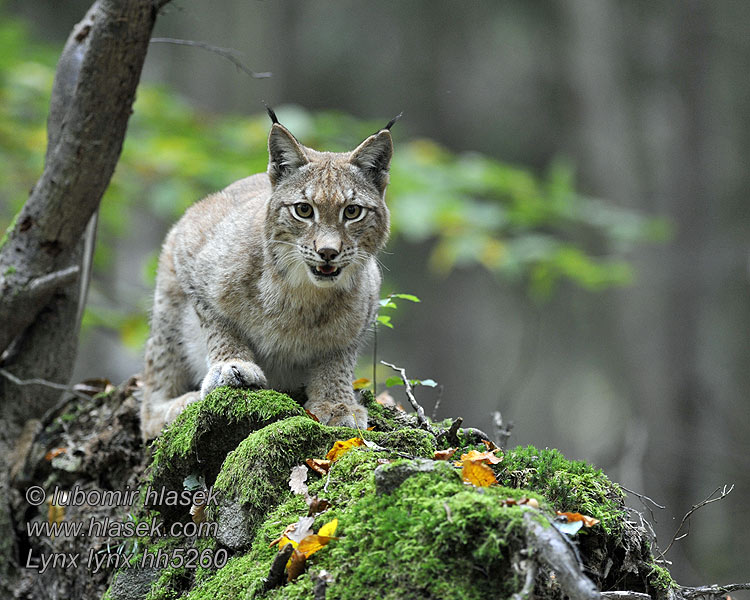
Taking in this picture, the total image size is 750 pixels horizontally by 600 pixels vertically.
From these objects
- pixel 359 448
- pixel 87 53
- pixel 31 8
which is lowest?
pixel 359 448

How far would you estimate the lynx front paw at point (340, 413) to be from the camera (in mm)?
4039

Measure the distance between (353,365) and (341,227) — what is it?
80cm

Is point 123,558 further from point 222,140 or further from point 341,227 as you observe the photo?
point 222,140

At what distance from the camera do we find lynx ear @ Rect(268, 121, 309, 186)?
176 inches

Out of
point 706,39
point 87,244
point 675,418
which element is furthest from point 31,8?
point 675,418

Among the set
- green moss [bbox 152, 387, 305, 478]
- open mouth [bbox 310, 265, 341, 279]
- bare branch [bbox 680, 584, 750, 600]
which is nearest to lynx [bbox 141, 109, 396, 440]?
open mouth [bbox 310, 265, 341, 279]

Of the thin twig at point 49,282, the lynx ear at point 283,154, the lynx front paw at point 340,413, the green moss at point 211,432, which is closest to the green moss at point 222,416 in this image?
the green moss at point 211,432

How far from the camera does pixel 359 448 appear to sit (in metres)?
3.29

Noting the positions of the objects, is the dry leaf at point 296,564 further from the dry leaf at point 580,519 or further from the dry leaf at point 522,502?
the dry leaf at point 580,519

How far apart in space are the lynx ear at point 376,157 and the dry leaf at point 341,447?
5.87 feet

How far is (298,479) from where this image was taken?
3.20m

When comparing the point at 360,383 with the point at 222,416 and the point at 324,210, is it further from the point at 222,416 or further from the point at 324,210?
the point at 222,416

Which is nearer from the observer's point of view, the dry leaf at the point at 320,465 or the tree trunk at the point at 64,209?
the dry leaf at the point at 320,465

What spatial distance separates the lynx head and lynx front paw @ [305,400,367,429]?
64 cm
